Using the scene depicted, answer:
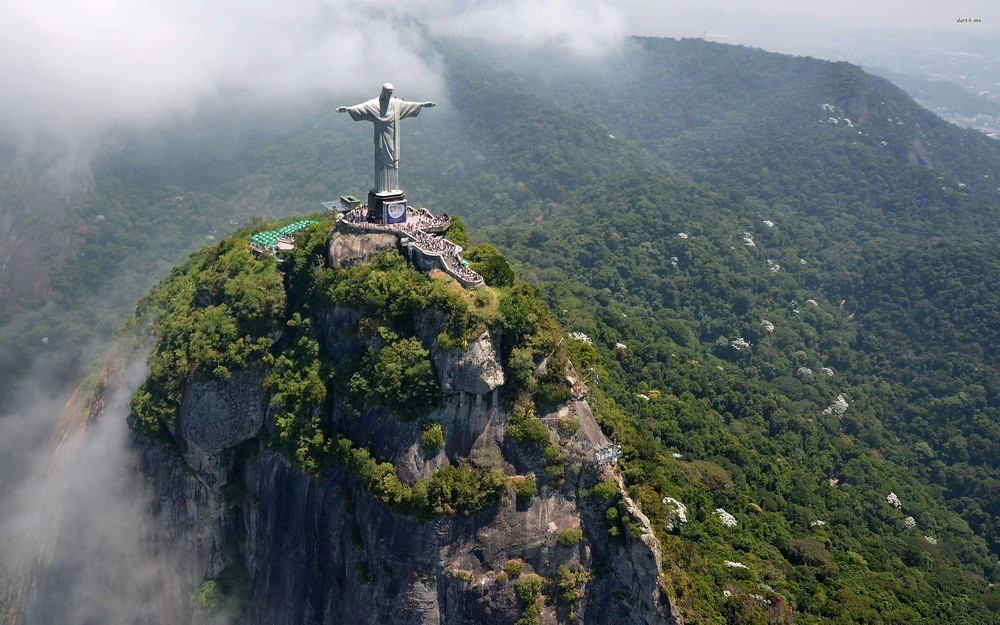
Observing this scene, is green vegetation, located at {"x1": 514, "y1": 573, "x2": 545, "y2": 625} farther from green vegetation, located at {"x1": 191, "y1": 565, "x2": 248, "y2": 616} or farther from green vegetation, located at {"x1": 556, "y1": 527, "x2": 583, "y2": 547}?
green vegetation, located at {"x1": 191, "y1": 565, "x2": 248, "y2": 616}

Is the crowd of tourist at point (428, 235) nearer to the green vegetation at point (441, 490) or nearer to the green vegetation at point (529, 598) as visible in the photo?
the green vegetation at point (441, 490)

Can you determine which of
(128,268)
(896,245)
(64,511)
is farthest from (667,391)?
(128,268)

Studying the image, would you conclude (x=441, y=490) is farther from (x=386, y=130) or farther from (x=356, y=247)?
(x=386, y=130)

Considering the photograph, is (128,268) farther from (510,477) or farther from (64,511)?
(510,477)

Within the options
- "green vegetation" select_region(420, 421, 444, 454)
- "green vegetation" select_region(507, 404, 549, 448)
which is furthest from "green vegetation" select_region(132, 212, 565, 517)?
"green vegetation" select_region(507, 404, 549, 448)

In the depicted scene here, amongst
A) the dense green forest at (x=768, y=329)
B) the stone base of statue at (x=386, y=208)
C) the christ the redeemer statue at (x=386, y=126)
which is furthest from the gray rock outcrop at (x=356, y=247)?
the dense green forest at (x=768, y=329)
